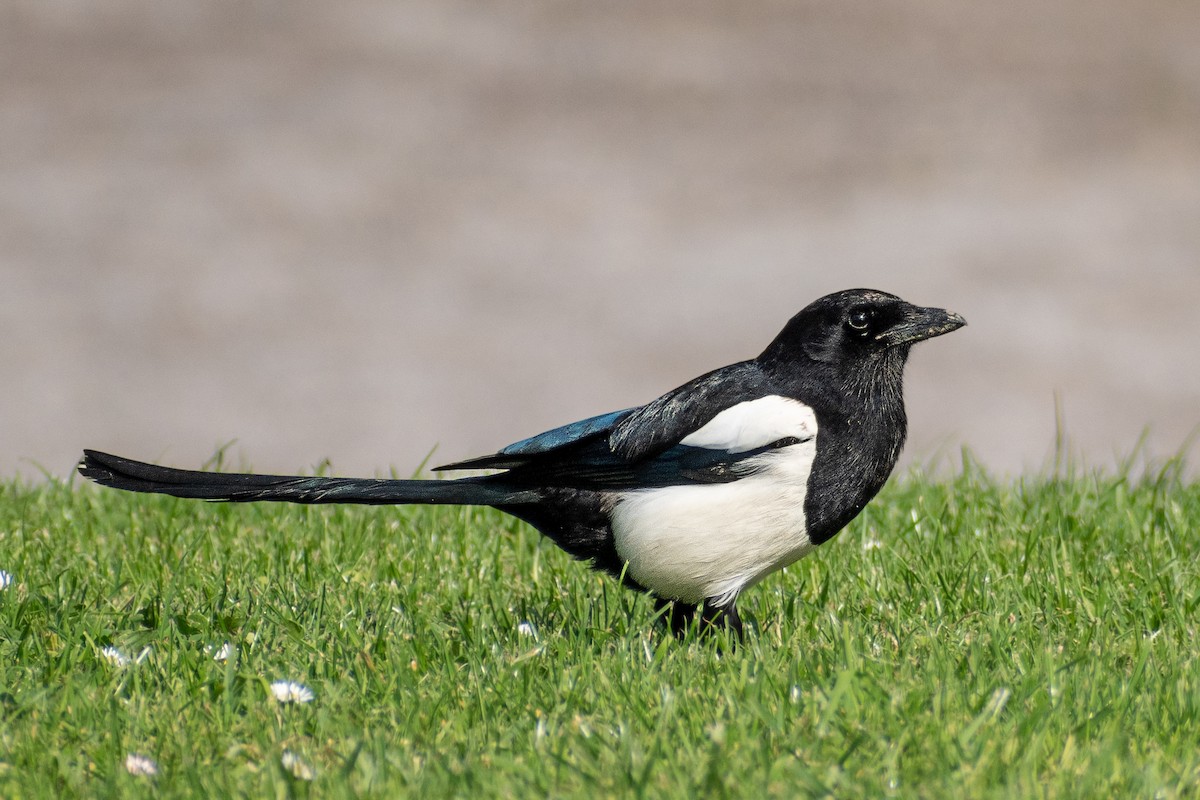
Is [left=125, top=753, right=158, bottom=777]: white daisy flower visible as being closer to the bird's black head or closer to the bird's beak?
the bird's black head

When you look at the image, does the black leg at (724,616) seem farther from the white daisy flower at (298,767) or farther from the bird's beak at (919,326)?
the white daisy flower at (298,767)

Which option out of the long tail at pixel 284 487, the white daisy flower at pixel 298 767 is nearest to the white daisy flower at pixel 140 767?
the white daisy flower at pixel 298 767

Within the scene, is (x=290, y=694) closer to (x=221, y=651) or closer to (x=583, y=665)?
(x=221, y=651)

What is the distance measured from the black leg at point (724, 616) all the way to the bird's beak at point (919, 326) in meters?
0.78

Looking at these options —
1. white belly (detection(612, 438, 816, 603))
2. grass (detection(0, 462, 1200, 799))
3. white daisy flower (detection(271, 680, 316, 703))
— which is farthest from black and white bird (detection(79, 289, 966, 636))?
white daisy flower (detection(271, 680, 316, 703))

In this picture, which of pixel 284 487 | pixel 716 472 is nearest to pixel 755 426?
pixel 716 472

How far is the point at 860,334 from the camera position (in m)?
3.59

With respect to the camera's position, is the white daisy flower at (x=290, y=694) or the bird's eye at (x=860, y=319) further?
the bird's eye at (x=860, y=319)

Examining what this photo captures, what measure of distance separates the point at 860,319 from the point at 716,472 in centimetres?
57

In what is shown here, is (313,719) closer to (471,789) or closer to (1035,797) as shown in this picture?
(471,789)

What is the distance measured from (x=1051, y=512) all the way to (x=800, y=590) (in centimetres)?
106

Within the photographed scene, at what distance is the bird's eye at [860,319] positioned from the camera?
3592mm

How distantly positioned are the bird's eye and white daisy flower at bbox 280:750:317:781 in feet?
5.90

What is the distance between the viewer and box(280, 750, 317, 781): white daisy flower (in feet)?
8.13
